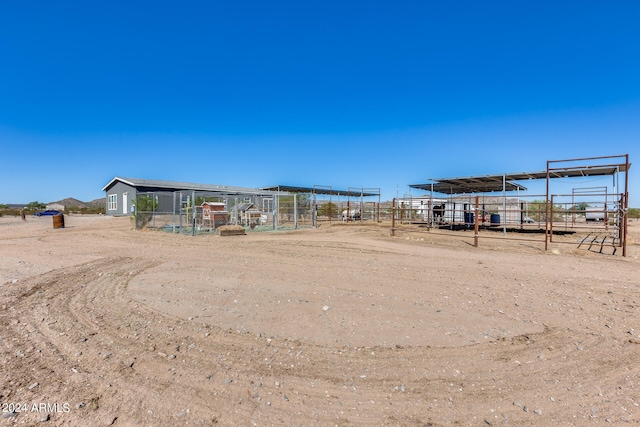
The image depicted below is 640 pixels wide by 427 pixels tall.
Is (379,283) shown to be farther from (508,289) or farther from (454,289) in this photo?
(508,289)

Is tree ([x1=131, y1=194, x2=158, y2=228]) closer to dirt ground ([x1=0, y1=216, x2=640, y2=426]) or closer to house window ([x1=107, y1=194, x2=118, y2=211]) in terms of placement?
dirt ground ([x1=0, y1=216, x2=640, y2=426])

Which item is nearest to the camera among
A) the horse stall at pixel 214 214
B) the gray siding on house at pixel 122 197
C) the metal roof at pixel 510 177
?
the metal roof at pixel 510 177

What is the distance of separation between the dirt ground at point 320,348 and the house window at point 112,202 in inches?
1295

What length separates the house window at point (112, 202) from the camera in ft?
119

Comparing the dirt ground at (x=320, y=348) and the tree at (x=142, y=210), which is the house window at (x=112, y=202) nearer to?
the tree at (x=142, y=210)

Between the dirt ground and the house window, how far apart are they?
32.9 m

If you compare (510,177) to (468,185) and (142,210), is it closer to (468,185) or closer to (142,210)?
(468,185)

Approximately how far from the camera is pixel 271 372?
313 cm

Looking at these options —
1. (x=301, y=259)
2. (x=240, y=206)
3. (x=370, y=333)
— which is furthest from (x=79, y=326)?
(x=240, y=206)

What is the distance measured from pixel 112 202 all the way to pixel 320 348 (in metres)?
41.2

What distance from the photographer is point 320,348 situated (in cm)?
366

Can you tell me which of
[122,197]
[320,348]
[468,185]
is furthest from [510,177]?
[122,197]

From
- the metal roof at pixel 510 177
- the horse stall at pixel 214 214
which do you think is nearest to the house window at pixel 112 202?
the horse stall at pixel 214 214

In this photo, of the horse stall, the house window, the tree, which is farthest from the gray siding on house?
the horse stall
